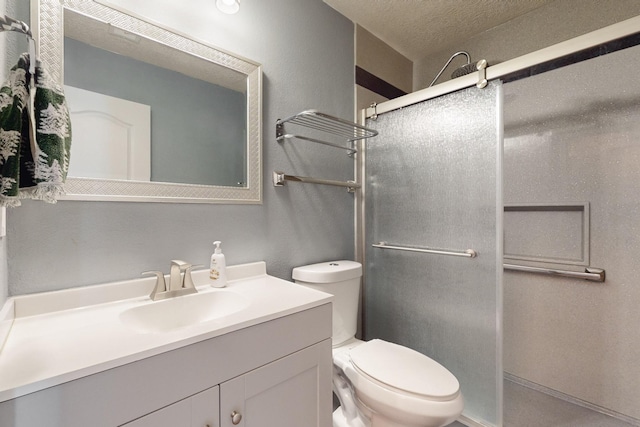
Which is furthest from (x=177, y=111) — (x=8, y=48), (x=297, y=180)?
(x=297, y=180)

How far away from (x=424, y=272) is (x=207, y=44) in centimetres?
155

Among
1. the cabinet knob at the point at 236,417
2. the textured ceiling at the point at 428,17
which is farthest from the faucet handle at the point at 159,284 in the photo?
the textured ceiling at the point at 428,17

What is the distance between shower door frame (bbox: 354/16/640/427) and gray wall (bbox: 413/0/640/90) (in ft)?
2.50

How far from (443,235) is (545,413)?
1.18m

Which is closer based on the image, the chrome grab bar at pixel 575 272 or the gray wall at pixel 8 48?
the gray wall at pixel 8 48

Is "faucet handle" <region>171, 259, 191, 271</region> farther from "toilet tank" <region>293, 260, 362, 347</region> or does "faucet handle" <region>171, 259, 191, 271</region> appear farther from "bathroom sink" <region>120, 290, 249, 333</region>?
"toilet tank" <region>293, 260, 362, 347</region>

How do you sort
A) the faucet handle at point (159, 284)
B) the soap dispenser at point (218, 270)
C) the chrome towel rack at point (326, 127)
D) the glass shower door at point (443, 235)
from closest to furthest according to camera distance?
the faucet handle at point (159, 284) → the soap dispenser at point (218, 270) → the glass shower door at point (443, 235) → the chrome towel rack at point (326, 127)

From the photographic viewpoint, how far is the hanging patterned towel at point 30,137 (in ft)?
1.67

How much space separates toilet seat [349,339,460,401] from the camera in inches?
40.2

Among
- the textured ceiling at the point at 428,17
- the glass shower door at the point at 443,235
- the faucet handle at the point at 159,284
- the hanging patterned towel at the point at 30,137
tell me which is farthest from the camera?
the textured ceiling at the point at 428,17

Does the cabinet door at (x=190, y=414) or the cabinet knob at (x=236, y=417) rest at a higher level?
the cabinet door at (x=190, y=414)

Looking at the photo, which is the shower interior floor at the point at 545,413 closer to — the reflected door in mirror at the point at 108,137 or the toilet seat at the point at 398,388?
the toilet seat at the point at 398,388

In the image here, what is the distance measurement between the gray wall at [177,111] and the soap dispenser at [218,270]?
316 millimetres

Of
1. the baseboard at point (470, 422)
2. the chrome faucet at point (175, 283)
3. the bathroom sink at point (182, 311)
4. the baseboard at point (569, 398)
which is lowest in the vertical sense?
the baseboard at point (569, 398)
